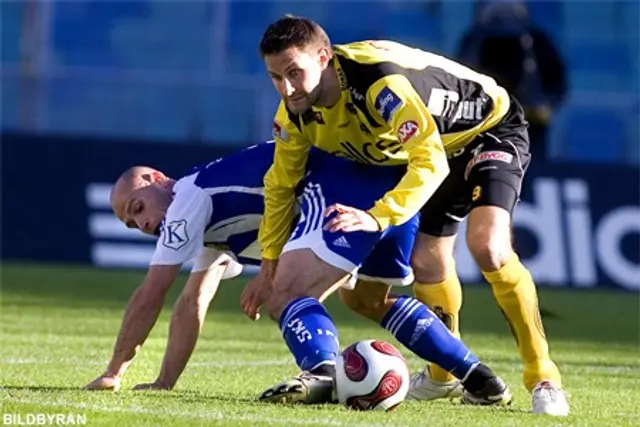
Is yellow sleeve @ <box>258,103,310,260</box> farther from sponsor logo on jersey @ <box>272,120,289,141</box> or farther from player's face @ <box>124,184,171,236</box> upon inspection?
player's face @ <box>124,184,171,236</box>

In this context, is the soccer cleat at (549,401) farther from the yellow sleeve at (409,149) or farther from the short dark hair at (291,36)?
the short dark hair at (291,36)

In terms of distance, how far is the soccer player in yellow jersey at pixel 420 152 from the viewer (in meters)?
6.20

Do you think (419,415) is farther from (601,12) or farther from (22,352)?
(601,12)

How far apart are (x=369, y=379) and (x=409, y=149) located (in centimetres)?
90

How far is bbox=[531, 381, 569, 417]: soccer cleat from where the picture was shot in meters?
6.44

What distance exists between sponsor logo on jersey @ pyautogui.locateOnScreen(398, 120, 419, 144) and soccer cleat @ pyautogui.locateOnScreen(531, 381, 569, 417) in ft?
3.95

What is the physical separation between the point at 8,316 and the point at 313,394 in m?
5.10

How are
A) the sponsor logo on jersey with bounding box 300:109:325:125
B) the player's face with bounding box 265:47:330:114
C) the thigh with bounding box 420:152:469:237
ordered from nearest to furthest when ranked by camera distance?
the player's face with bounding box 265:47:330:114 → the sponsor logo on jersey with bounding box 300:109:325:125 → the thigh with bounding box 420:152:469:237

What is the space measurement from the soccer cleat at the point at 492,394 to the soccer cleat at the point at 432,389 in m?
0.42

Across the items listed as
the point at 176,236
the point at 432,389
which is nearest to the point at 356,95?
the point at 176,236

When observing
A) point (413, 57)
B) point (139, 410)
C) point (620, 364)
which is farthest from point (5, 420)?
point (620, 364)

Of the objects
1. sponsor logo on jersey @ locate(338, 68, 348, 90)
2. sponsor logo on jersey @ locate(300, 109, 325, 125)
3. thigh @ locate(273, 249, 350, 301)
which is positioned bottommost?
thigh @ locate(273, 249, 350, 301)

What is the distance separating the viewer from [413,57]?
6.68 metres

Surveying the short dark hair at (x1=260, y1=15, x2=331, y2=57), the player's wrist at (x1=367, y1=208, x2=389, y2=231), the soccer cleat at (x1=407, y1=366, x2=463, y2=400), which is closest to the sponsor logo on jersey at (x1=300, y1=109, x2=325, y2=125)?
the short dark hair at (x1=260, y1=15, x2=331, y2=57)
